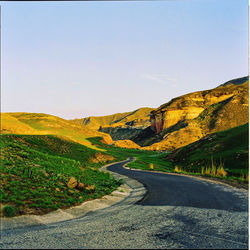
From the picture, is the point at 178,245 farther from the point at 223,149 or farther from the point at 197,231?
the point at 223,149

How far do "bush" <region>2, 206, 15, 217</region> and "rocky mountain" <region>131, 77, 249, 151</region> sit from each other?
98.0m

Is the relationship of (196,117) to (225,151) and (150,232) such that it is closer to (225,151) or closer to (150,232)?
(225,151)

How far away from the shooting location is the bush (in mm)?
7385

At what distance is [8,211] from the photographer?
24.5 feet

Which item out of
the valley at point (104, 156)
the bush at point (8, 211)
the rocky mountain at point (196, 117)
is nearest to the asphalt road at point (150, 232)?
the bush at point (8, 211)

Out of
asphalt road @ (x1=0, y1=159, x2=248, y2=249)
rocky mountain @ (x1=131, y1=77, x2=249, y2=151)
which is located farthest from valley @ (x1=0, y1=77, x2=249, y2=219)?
asphalt road @ (x1=0, y1=159, x2=248, y2=249)

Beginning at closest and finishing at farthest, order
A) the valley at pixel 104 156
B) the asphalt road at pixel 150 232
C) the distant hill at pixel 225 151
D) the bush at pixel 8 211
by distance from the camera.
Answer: the asphalt road at pixel 150 232 → the bush at pixel 8 211 → the valley at pixel 104 156 → the distant hill at pixel 225 151

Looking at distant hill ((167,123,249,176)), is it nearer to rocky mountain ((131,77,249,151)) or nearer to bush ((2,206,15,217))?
bush ((2,206,15,217))

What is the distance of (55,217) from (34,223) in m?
1.00

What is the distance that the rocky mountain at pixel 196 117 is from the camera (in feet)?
344

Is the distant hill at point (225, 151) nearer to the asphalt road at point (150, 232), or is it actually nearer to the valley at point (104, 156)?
the valley at point (104, 156)

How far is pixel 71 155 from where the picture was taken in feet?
152

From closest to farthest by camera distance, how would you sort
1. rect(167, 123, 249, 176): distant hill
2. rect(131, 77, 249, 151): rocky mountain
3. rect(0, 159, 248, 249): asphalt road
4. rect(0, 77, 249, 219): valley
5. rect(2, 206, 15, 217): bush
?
rect(0, 159, 248, 249): asphalt road → rect(2, 206, 15, 217): bush → rect(0, 77, 249, 219): valley → rect(167, 123, 249, 176): distant hill → rect(131, 77, 249, 151): rocky mountain

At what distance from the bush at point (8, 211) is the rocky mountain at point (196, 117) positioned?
9800 centimetres
